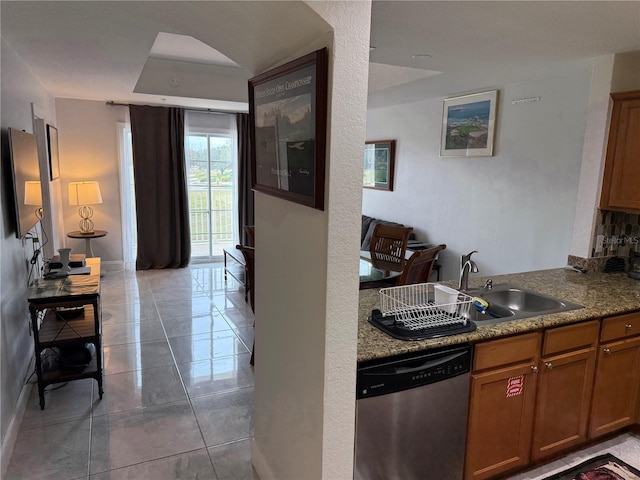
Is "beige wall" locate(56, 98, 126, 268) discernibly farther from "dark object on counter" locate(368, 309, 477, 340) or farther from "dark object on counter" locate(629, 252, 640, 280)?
"dark object on counter" locate(629, 252, 640, 280)

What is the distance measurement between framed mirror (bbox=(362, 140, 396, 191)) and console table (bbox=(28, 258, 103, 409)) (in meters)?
3.66

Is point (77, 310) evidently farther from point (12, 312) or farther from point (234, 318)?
point (234, 318)

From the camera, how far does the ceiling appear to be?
1709 mm

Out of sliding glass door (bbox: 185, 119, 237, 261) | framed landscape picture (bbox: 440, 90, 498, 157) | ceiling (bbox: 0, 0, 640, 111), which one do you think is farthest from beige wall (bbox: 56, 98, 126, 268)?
framed landscape picture (bbox: 440, 90, 498, 157)

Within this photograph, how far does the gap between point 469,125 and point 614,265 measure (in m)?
2.03

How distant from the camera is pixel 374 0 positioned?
1.98m

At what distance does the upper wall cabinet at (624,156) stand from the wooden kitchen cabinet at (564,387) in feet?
3.40

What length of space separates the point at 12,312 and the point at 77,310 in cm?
73

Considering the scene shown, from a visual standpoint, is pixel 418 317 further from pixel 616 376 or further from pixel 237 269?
pixel 237 269

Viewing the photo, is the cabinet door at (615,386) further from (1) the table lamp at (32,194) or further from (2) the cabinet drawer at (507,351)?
(1) the table lamp at (32,194)

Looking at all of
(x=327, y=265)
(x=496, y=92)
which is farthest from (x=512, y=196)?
(x=327, y=265)

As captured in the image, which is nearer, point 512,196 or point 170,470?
point 170,470

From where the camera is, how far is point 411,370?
72.9 inches

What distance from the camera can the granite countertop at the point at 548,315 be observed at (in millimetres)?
1886
